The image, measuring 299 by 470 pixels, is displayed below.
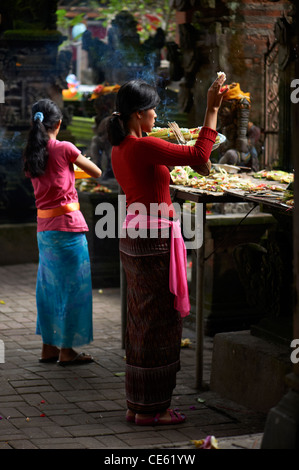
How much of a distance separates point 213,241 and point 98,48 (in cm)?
507

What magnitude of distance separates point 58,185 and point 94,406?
1727mm

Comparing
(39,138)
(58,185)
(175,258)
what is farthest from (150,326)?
(39,138)

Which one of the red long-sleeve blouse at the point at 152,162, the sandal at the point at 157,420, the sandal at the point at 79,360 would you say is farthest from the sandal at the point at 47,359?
the red long-sleeve blouse at the point at 152,162

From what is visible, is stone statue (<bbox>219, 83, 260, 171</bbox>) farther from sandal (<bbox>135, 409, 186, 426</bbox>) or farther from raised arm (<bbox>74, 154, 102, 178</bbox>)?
sandal (<bbox>135, 409, 186, 426</bbox>)

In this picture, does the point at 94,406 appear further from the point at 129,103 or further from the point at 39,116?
the point at 39,116

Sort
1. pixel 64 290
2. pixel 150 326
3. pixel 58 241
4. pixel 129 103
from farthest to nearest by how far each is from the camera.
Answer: pixel 64 290
pixel 58 241
pixel 150 326
pixel 129 103

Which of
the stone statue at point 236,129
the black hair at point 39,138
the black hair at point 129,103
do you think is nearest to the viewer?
the black hair at point 129,103

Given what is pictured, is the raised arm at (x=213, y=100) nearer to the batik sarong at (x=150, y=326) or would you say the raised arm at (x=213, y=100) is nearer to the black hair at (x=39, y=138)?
the batik sarong at (x=150, y=326)

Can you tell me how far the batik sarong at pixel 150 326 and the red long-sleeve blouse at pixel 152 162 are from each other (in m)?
0.24

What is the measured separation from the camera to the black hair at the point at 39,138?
271 inches

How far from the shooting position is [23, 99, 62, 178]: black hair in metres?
6.89

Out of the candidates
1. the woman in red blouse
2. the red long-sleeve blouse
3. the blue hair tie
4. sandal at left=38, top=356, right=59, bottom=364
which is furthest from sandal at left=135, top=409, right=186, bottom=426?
the blue hair tie

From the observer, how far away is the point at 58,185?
6.95 m
